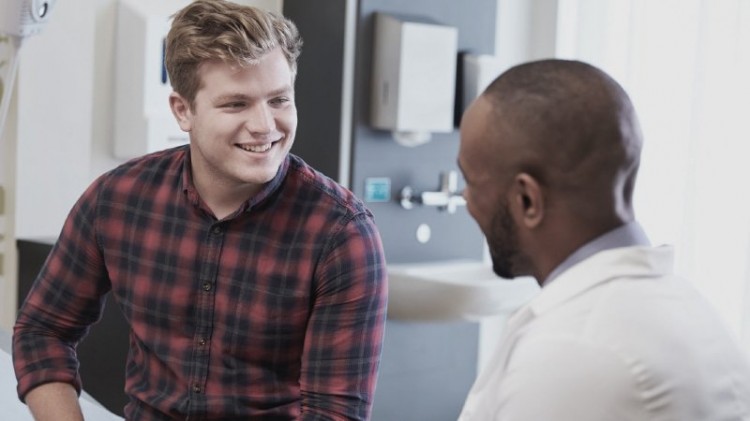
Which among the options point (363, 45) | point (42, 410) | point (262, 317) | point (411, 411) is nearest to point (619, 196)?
point (262, 317)

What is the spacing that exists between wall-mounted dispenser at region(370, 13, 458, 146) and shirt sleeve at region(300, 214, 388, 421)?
4.54ft

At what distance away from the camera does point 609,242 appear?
3.19 ft

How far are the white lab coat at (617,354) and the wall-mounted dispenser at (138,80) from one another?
67.0 inches

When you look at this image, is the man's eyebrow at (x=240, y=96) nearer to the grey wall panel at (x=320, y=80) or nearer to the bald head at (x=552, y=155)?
the bald head at (x=552, y=155)

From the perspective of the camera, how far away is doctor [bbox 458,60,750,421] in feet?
2.85

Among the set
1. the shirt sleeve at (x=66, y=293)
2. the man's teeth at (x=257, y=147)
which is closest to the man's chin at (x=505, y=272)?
the man's teeth at (x=257, y=147)

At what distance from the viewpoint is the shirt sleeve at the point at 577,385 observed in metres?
0.86

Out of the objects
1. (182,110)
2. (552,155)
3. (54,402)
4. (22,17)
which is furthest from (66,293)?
(552,155)

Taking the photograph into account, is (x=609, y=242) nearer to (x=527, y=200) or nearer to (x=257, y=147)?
(x=527, y=200)

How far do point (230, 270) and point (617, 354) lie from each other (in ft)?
2.54

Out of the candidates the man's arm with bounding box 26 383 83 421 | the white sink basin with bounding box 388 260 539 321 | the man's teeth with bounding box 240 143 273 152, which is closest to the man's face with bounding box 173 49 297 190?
the man's teeth with bounding box 240 143 273 152

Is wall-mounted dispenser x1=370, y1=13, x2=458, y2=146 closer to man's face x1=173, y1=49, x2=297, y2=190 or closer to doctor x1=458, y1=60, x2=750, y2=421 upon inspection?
man's face x1=173, y1=49, x2=297, y2=190

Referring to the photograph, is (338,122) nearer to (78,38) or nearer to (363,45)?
(363,45)

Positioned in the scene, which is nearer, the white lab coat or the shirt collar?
the white lab coat
